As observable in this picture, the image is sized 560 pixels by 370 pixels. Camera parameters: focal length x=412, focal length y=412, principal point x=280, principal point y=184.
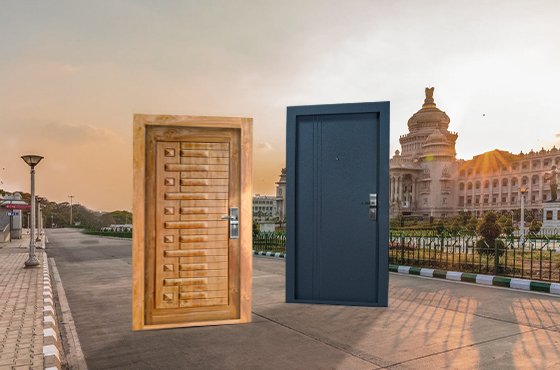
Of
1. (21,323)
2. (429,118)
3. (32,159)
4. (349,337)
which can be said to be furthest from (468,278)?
(429,118)

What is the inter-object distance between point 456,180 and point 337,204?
101 meters

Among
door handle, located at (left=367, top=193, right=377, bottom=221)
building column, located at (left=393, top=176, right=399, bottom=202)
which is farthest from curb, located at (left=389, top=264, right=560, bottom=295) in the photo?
building column, located at (left=393, top=176, right=399, bottom=202)

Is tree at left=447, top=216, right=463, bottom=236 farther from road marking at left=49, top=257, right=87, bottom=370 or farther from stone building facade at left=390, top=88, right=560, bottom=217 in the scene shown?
stone building facade at left=390, top=88, right=560, bottom=217

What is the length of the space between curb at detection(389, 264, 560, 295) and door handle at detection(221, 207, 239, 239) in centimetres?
572

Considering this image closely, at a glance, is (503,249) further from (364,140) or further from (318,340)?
(318,340)

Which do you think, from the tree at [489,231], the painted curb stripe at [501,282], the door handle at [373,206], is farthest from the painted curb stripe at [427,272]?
the door handle at [373,206]

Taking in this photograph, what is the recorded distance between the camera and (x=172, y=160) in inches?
202

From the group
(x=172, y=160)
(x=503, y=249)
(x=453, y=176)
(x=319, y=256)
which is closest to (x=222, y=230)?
(x=172, y=160)

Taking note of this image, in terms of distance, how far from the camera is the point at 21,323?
5.23 metres

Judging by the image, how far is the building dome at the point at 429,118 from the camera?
11269 centimetres

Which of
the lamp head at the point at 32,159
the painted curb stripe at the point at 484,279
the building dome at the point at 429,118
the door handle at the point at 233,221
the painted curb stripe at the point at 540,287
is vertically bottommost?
Result: the painted curb stripe at the point at 484,279

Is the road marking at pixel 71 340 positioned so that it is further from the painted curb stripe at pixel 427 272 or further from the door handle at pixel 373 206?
the painted curb stripe at pixel 427 272

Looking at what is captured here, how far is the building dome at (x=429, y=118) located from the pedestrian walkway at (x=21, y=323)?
11466 cm

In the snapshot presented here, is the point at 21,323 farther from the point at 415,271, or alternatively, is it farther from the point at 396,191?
the point at 396,191
